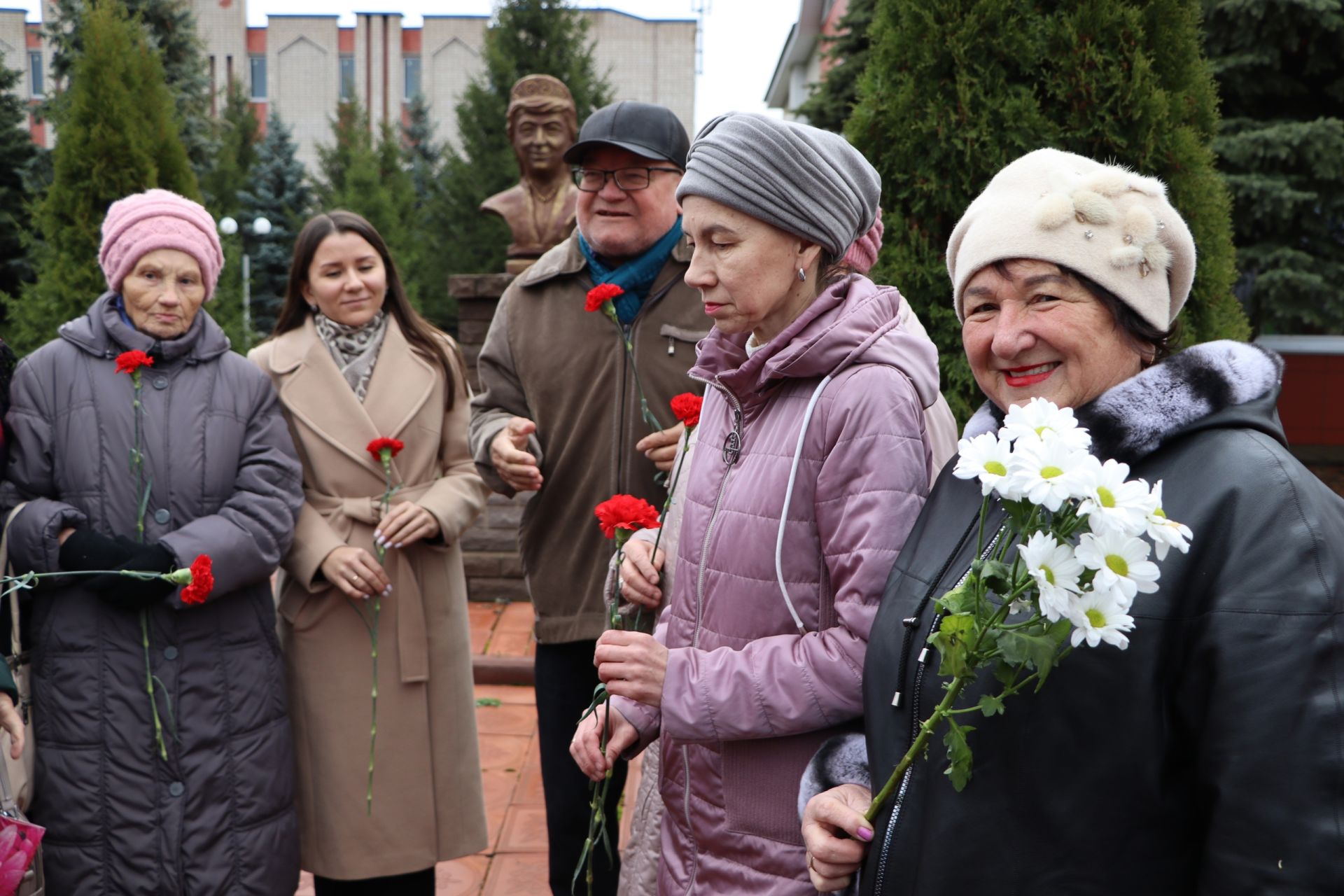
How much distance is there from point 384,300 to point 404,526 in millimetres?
747

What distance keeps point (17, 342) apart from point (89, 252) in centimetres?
171

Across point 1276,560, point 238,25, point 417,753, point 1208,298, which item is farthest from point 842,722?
point 238,25

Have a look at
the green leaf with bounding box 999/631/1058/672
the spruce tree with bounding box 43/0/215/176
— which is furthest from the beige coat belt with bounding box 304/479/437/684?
the spruce tree with bounding box 43/0/215/176

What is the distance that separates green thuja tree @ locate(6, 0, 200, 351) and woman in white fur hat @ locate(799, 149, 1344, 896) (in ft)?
37.5

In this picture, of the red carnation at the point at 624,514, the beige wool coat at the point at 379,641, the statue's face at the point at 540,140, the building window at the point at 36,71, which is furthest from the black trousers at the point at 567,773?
the building window at the point at 36,71

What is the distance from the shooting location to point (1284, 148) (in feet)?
27.0

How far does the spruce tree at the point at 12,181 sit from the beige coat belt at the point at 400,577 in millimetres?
16955

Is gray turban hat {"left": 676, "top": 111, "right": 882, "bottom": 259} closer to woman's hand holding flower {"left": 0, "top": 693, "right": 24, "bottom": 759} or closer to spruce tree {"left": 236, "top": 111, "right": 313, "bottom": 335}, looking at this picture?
woman's hand holding flower {"left": 0, "top": 693, "right": 24, "bottom": 759}

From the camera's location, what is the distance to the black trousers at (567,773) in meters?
3.08

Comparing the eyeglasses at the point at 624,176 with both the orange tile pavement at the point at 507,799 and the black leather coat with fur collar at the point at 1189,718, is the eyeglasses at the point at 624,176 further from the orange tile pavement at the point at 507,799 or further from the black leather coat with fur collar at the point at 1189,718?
the orange tile pavement at the point at 507,799

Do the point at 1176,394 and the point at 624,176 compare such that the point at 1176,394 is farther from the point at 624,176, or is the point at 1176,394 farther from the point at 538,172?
the point at 538,172

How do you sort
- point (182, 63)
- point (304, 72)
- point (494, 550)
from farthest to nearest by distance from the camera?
point (304, 72), point (182, 63), point (494, 550)

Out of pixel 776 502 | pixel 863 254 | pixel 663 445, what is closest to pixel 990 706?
pixel 776 502

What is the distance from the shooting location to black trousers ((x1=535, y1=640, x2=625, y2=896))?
308 cm
